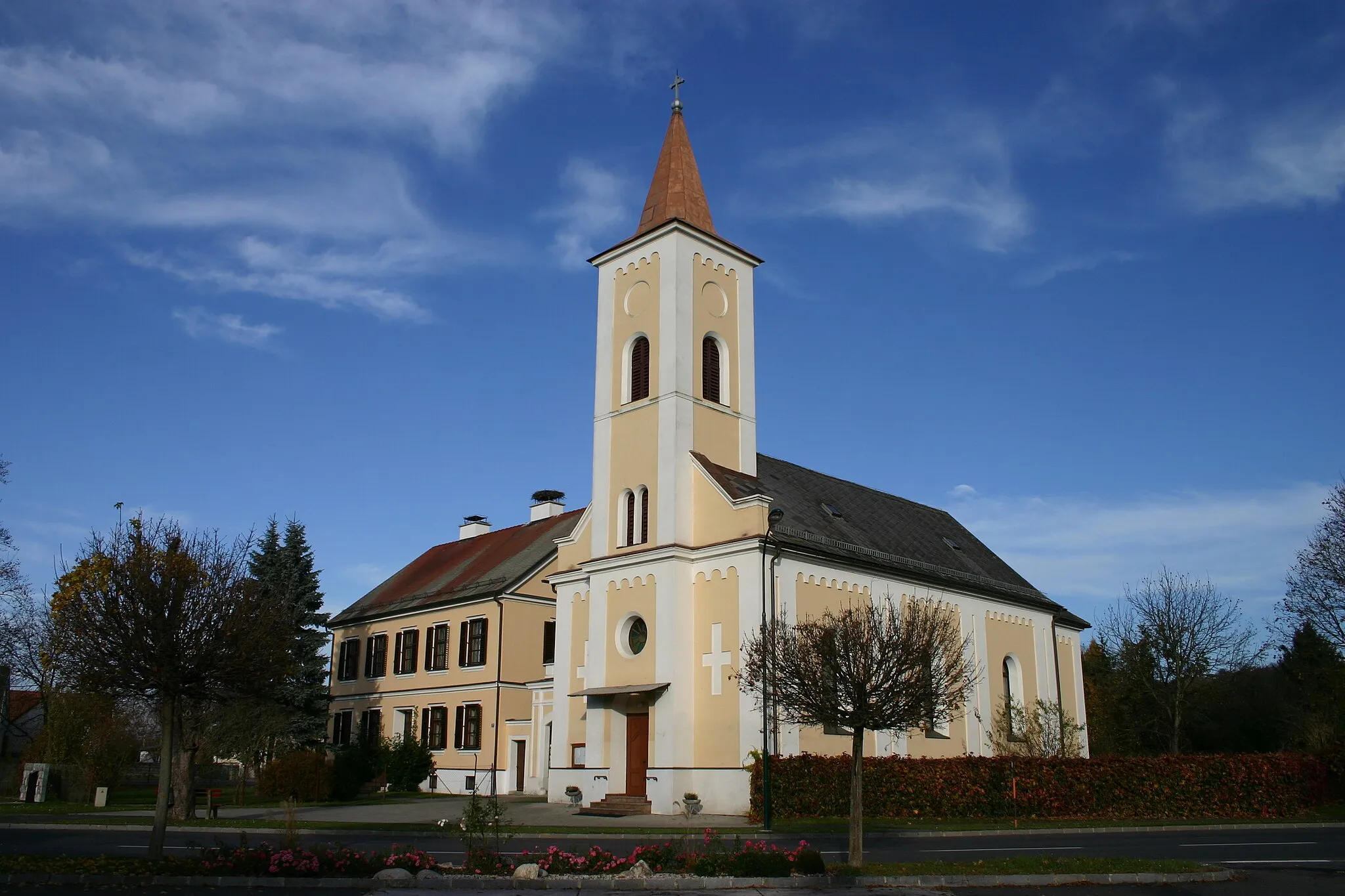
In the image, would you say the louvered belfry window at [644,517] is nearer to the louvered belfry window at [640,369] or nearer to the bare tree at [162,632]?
the louvered belfry window at [640,369]

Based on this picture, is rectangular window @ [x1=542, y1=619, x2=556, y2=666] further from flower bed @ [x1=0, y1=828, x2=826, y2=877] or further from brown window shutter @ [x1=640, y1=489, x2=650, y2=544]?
flower bed @ [x1=0, y1=828, x2=826, y2=877]

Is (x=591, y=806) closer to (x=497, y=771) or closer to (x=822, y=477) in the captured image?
(x=497, y=771)

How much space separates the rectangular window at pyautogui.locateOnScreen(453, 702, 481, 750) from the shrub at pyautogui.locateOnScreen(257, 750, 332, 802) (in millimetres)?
6813

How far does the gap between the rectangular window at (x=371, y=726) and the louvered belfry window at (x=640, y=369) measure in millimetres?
21790

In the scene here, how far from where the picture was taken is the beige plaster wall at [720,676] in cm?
2758

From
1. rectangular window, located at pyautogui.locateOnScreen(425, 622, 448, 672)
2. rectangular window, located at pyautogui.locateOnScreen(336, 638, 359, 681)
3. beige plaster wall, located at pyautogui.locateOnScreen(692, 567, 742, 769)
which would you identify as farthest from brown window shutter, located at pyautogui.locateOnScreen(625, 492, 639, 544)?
rectangular window, located at pyautogui.locateOnScreen(336, 638, 359, 681)

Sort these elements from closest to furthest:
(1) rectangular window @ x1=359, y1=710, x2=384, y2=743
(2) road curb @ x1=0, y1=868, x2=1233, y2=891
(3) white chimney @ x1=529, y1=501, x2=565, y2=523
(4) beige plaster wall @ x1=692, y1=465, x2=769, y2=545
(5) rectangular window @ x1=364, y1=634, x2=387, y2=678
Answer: (2) road curb @ x1=0, y1=868, x2=1233, y2=891 → (4) beige plaster wall @ x1=692, y1=465, x2=769, y2=545 → (1) rectangular window @ x1=359, y1=710, x2=384, y2=743 → (5) rectangular window @ x1=364, y1=634, x2=387, y2=678 → (3) white chimney @ x1=529, y1=501, x2=565, y2=523

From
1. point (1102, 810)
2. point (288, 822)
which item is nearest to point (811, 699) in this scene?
point (288, 822)

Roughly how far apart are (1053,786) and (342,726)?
106 feet

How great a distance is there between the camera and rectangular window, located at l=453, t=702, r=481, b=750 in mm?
40562

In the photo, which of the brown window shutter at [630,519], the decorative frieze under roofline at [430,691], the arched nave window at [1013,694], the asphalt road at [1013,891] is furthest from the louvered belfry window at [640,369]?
the asphalt road at [1013,891]

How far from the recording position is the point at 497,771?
3931 cm

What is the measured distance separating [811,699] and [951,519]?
30.1m

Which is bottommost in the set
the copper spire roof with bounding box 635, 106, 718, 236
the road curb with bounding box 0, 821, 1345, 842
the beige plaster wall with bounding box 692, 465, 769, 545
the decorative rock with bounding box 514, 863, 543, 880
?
the road curb with bounding box 0, 821, 1345, 842
